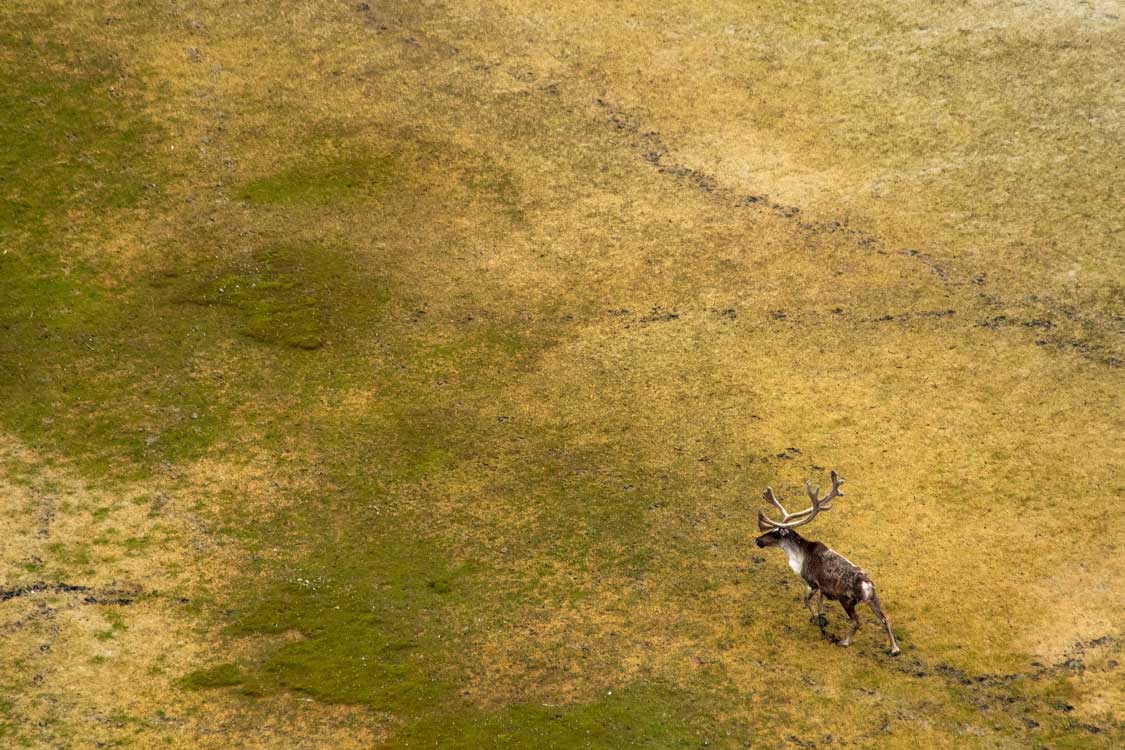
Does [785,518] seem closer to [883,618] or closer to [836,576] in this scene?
[836,576]

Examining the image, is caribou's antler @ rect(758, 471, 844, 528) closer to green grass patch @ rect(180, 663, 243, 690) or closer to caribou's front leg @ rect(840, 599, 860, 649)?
caribou's front leg @ rect(840, 599, 860, 649)

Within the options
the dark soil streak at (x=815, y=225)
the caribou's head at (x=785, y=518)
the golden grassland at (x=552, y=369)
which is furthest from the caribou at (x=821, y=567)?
the dark soil streak at (x=815, y=225)

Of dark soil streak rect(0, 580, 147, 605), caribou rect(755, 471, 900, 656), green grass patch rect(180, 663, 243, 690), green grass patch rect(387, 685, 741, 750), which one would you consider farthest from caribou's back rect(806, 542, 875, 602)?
dark soil streak rect(0, 580, 147, 605)

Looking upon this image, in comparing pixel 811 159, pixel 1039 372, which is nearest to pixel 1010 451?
pixel 1039 372

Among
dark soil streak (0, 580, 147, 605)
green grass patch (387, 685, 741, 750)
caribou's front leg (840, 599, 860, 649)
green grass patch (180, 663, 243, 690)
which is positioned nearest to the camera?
green grass patch (387, 685, 741, 750)

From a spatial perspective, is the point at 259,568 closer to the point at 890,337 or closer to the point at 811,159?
the point at 890,337

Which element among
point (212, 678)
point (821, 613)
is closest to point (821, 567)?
point (821, 613)
